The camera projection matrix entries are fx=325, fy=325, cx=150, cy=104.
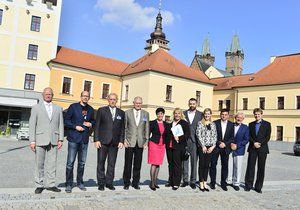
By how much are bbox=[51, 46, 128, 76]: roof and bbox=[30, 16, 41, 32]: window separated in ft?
11.0

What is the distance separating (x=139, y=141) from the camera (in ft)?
22.8

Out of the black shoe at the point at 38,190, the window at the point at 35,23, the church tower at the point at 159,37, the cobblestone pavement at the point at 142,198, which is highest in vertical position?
the church tower at the point at 159,37

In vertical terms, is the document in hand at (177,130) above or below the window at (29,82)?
below

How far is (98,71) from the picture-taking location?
1400 inches

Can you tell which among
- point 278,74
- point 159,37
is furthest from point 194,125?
point 159,37

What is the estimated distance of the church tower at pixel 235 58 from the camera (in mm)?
91125

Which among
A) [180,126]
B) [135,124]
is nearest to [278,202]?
[180,126]

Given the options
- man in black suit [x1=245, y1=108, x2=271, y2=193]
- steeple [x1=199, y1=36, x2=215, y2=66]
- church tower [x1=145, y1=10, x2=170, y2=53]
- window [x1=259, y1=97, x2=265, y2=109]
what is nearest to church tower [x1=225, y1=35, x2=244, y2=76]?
steeple [x1=199, y1=36, x2=215, y2=66]

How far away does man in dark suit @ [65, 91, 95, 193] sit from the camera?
6.40 m

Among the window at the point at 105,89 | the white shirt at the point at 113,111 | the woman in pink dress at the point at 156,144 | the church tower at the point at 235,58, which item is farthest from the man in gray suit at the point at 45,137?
the church tower at the point at 235,58

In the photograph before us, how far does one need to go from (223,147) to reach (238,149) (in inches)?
19.0

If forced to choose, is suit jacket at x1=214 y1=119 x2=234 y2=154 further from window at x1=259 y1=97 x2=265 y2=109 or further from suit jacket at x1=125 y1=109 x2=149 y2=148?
window at x1=259 y1=97 x2=265 y2=109

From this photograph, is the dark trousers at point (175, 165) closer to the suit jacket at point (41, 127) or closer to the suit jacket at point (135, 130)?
the suit jacket at point (135, 130)

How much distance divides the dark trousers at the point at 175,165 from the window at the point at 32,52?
27209 millimetres
